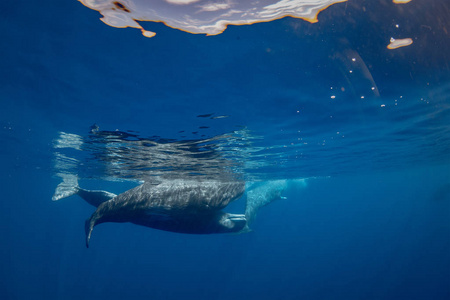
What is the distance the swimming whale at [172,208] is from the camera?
8898mm

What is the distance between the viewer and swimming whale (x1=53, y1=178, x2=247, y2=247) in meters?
8.90

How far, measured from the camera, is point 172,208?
9617 mm

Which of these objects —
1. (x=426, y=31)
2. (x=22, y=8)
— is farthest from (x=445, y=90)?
(x=22, y=8)

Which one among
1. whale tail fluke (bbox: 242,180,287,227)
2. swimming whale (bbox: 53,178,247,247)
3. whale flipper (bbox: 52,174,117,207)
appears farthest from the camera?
whale tail fluke (bbox: 242,180,287,227)

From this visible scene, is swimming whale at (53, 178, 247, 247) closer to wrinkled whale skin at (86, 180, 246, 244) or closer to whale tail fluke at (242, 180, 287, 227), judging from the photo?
wrinkled whale skin at (86, 180, 246, 244)

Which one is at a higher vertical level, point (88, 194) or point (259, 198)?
point (88, 194)

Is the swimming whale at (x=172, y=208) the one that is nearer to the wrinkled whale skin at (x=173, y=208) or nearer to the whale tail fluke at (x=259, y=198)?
the wrinkled whale skin at (x=173, y=208)

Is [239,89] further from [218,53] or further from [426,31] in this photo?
[426,31]

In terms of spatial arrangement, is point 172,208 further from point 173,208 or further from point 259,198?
point 259,198

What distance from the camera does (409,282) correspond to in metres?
51.5

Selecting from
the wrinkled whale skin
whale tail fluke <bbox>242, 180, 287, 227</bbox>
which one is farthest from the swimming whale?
whale tail fluke <bbox>242, 180, 287, 227</bbox>

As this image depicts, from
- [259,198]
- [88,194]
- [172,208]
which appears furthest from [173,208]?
[259,198]

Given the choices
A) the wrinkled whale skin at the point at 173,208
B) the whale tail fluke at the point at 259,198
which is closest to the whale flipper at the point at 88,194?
the wrinkled whale skin at the point at 173,208

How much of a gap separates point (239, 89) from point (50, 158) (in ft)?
64.1
